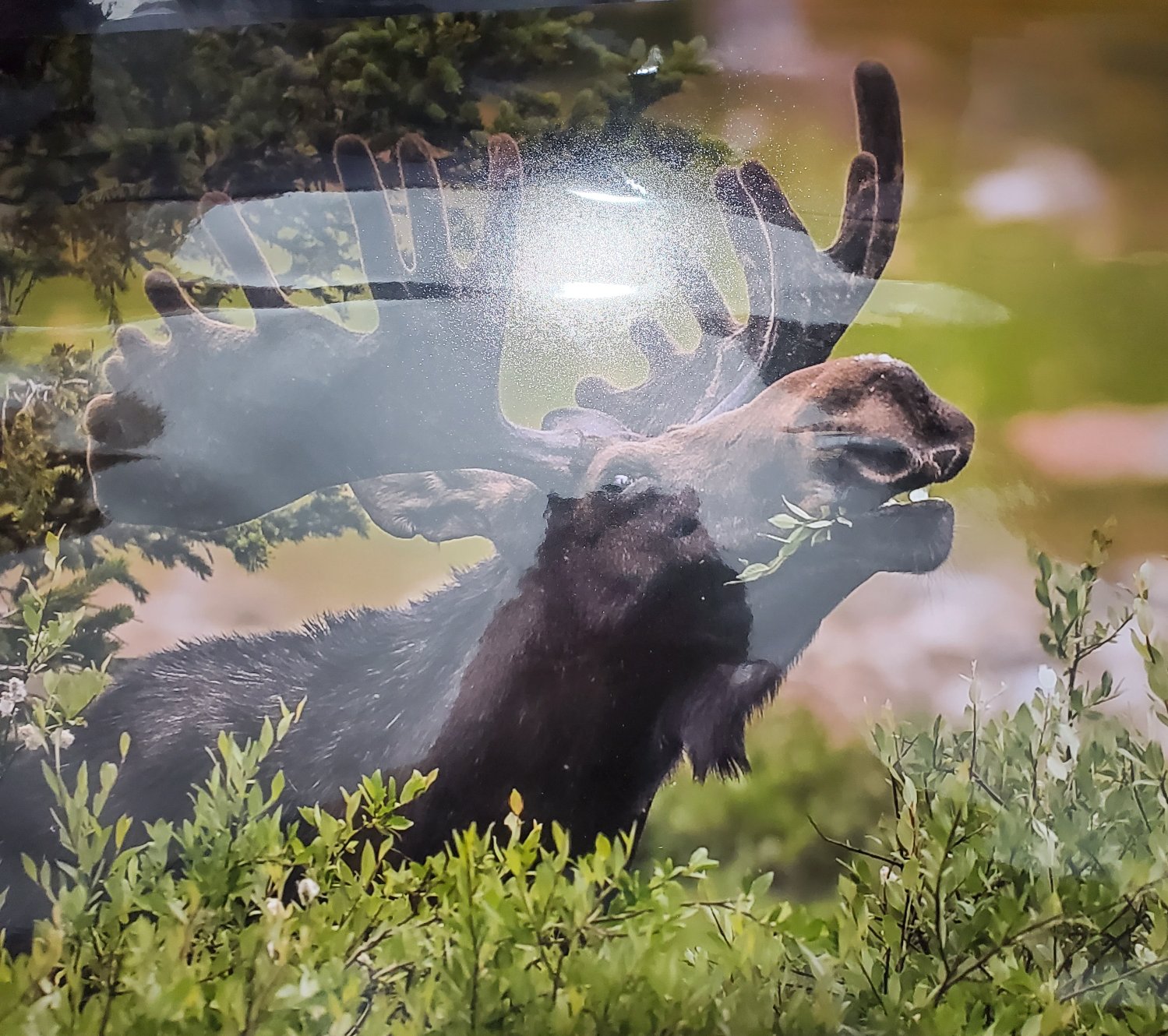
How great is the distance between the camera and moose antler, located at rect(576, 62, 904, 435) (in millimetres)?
862

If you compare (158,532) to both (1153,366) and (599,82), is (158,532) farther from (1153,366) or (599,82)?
(1153,366)

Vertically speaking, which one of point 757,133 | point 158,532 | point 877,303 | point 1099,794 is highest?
point 757,133

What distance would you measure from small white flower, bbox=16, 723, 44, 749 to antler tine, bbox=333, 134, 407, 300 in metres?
0.56

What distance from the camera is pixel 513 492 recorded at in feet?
2.82

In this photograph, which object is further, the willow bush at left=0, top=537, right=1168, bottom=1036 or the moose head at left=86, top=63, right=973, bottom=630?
the moose head at left=86, top=63, right=973, bottom=630

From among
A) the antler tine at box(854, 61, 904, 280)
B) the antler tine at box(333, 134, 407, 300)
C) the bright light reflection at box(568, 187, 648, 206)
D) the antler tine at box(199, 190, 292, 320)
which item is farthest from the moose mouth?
the antler tine at box(199, 190, 292, 320)

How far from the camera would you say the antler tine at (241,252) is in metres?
0.89

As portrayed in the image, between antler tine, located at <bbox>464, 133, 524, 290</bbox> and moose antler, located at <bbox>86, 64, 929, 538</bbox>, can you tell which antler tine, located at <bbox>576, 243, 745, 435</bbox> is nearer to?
moose antler, located at <bbox>86, 64, 929, 538</bbox>

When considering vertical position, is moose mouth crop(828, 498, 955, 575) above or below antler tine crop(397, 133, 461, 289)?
below

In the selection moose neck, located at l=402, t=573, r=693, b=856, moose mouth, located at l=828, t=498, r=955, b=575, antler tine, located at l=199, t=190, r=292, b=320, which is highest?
antler tine, located at l=199, t=190, r=292, b=320

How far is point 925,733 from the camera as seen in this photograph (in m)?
0.82

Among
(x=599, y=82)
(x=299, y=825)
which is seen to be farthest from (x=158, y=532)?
(x=599, y=82)

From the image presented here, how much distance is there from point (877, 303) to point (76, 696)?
2.94ft

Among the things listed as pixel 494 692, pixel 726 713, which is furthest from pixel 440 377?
pixel 726 713
